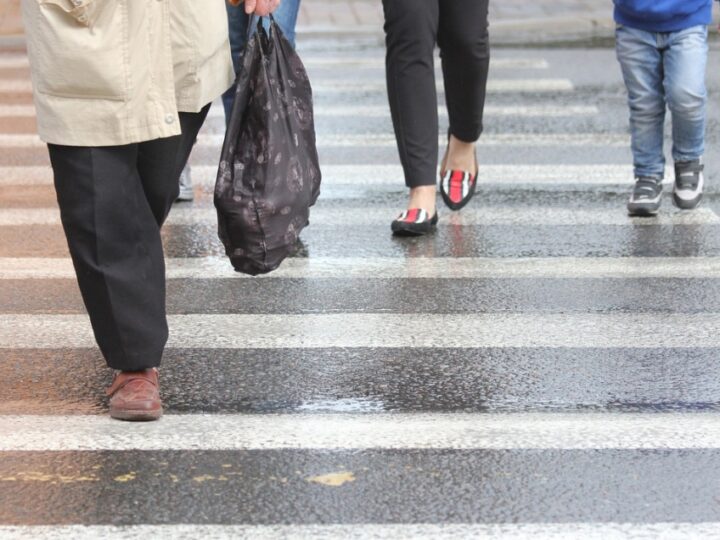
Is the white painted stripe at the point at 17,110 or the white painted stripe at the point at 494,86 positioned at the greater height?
the white painted stripe at the point at 17,110

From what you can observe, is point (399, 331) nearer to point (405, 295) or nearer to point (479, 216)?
point (405, 295)

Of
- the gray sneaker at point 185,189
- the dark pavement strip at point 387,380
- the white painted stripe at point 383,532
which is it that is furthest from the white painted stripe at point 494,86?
the white painted stripe at point 383,532

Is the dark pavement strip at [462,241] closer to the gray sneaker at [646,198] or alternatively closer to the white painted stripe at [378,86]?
the gray sneaker at [646,198]

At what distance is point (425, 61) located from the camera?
6023 millimetres

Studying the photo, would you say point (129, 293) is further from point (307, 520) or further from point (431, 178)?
point (431, 178)

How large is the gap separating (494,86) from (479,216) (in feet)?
11.9

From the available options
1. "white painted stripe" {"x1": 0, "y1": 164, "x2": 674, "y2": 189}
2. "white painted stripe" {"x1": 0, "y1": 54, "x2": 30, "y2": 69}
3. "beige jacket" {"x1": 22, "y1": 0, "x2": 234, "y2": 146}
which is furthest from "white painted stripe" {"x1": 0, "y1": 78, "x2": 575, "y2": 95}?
"beige jacket" {"x1": 22, "y1": 0, "x2": 234, "y2": 146}

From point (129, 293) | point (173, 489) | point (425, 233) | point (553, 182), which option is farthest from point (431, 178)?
point (173, 489)

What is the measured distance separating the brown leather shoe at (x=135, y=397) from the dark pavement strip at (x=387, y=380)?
0.09 m

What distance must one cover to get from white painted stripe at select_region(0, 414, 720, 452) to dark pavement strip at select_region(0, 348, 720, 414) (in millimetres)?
72

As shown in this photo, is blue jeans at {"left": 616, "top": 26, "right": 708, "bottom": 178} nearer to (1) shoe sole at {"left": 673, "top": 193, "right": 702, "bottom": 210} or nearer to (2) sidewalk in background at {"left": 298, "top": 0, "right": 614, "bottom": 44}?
(1) shoe sole at {"left": 673, "top": 193, "right": 702, "bottom": 210}

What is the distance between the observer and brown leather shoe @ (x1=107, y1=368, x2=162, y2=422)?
3.98 m

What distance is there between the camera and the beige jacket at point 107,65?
3.72m

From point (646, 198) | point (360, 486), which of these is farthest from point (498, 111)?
point (360, 486)
